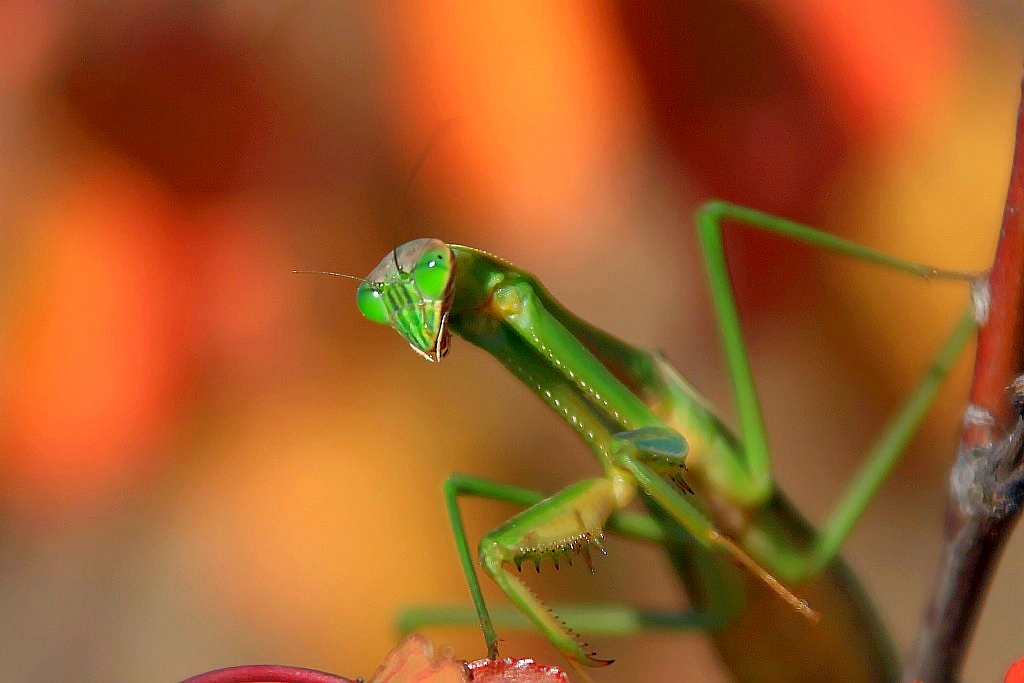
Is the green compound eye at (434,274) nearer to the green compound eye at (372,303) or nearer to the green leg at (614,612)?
the green compound eye at (372,303)

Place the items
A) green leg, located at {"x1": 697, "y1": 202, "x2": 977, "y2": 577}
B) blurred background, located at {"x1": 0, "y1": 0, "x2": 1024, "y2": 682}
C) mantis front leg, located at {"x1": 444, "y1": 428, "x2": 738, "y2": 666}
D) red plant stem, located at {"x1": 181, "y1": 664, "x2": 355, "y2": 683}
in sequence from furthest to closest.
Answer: blurred background, located at {"x1": 0, "y1": 0, "x2": 1024, "y2": 682}
green leg, located at {"x1": 697, "y1": 202, "x2": 977, "y2": 577}
mantis front leg, located at {"x1": 444, "y1": 428, "x2": 738, "y2": 666}
red plant stem, located at {"x1": 181, "y1": 664, "x2": 355, "y2": 683}

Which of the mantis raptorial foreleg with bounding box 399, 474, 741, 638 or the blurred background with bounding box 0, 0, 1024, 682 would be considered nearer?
the mantis raptorial foreleg with bounding box 399, 474, 741, 638

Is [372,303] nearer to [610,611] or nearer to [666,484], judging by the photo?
[666,484]

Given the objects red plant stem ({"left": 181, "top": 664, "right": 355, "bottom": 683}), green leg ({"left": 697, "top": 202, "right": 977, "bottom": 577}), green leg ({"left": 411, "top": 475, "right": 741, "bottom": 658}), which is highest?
green leg ({"left": 697, "top": 202, "right": 977, "bottom": 577})

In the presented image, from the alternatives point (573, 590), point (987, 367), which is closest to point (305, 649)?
point (573, 590)

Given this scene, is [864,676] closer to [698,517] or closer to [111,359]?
[698,517]

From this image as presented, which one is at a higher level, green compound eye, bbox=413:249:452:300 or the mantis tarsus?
green compound eye, bbox=413:249:452:300

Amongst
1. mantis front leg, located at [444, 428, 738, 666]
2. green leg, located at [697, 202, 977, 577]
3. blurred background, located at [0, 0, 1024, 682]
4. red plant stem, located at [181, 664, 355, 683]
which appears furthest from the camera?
blurred background, located at [0, 0, 1024, 682]

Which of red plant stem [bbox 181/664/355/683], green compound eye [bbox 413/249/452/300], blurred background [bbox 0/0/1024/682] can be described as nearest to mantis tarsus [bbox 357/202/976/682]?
green compound eye [bbox 413/249/452/300]

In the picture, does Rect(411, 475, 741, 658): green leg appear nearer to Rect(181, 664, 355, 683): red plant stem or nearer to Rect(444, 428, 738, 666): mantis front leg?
Rect(444, 428, 738, 666): mantis front leg
